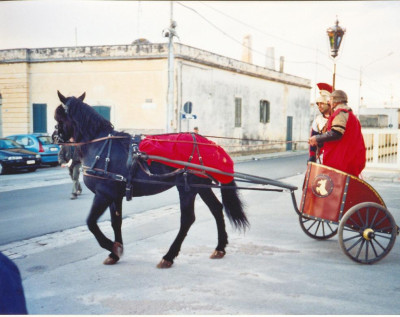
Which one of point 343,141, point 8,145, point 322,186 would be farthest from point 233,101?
point 322,186

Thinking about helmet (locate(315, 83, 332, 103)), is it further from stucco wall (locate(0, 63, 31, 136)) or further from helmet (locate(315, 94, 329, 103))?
stucco wall (locate(0, 63, 31, 136))

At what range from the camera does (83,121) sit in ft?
15.1

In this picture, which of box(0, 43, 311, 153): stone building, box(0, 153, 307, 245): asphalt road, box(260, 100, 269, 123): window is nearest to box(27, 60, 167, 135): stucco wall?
box(0, 43, 311, 153): stone building

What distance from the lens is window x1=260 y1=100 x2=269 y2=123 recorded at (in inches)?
1113

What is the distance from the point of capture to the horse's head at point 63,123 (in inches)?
180

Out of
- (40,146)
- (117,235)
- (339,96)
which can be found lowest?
(117,235)

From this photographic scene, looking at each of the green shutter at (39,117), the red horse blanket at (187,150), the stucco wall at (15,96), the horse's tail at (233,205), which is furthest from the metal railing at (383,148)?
the stucco wall at (15,96)

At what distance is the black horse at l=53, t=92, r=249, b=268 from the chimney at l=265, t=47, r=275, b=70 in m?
30.7

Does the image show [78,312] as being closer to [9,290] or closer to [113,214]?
[113,214]

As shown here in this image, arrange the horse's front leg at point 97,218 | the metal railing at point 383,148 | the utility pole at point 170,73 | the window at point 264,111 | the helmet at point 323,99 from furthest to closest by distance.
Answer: the window at point 264,111 → the utility pole at point 170,73 → the metal railing at point 383,148 → the helmet at point 323,99 → the horse's front leg at point 97,218

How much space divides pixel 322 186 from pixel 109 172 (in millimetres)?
2548

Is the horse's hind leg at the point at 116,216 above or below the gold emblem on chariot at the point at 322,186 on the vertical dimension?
below

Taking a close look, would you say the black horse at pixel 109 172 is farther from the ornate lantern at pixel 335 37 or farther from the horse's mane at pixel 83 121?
the ornate lantern at pixel 335 37

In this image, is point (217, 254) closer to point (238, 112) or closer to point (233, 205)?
point (233, 205)
